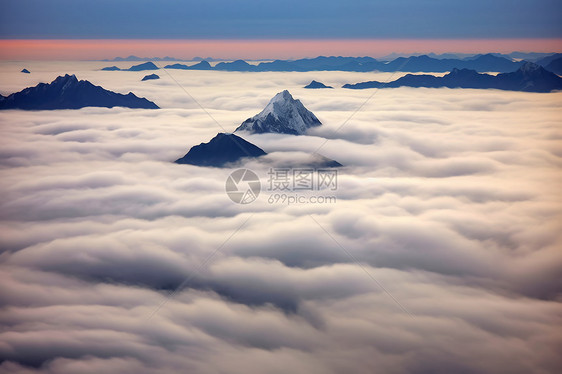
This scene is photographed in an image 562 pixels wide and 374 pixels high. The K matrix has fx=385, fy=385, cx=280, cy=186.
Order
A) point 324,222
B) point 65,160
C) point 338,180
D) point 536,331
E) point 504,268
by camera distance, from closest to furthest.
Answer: point 536,331 → point 504,268 → point 324,222 → point 338,180 → point 65,160

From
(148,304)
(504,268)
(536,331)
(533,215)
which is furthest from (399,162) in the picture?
(148,304)

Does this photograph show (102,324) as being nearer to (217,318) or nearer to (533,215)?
(217,318)

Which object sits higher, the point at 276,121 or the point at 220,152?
the point at 276,121

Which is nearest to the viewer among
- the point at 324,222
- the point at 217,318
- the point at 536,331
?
the point at 536,331

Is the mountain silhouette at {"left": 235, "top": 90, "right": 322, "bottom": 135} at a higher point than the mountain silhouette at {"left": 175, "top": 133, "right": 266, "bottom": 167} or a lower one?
higher

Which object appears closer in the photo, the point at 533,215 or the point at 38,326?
the point at 38,326

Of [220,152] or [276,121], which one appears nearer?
[220,152]

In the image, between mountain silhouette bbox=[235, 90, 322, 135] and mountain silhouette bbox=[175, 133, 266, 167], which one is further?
mountain silhouette bbox=[235, 90, 322, 135]

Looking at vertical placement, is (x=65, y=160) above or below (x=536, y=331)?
above
